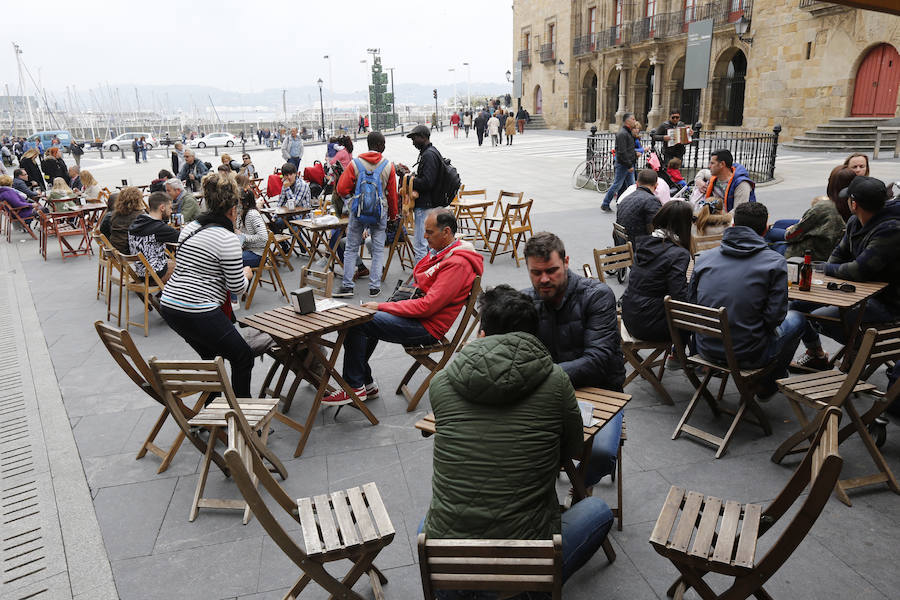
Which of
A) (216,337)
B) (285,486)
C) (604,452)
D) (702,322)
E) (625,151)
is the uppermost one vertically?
(625,151)

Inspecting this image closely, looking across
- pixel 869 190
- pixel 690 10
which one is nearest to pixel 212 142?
pixel 690 10

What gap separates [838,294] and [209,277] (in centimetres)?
430

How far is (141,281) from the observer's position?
6562 millimetres

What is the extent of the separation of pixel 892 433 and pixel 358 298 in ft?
17.2

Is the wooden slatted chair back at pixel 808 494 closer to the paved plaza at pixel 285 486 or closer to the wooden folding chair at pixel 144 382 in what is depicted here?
the paved plaza at pixel 285 486

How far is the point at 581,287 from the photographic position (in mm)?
3062

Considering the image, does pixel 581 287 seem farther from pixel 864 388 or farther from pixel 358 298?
pixel 358 298

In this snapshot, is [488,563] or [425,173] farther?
[425,173]

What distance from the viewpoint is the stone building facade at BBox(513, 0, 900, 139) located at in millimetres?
18250

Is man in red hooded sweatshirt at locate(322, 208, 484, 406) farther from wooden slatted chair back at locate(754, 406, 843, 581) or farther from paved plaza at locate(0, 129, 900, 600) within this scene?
wooden slatted chair back at locate(754, 406, 843, 581)

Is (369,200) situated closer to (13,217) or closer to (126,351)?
(126,351)

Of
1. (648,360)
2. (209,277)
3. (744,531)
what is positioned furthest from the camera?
(648,360)

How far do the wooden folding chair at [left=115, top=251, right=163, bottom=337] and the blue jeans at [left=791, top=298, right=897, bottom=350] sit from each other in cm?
608

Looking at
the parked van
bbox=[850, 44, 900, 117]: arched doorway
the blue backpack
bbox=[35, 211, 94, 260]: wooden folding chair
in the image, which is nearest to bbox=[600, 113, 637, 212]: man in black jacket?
the blue backpack
